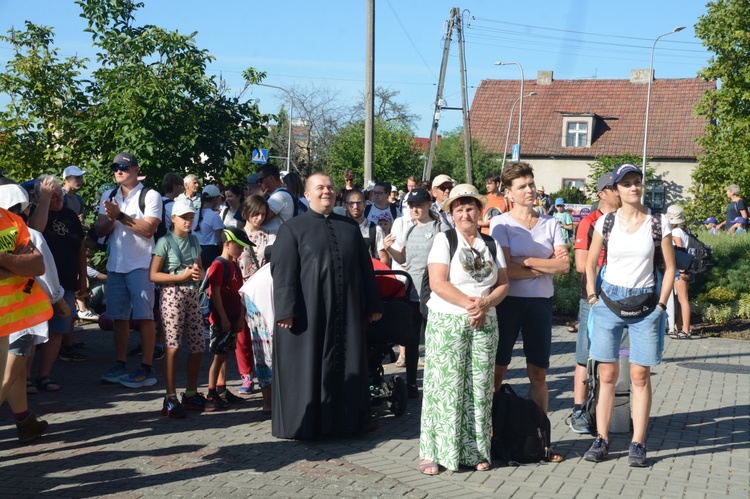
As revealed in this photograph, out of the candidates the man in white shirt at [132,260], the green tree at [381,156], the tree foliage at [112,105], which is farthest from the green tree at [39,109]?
the green tree at [381,156]

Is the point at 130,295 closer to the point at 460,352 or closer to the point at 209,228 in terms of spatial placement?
the point at 209,228

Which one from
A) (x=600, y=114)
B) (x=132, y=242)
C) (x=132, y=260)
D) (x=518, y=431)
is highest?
(x=600, y=114)

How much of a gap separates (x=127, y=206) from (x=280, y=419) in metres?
3.21

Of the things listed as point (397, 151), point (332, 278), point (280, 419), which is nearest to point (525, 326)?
point (332, 278)

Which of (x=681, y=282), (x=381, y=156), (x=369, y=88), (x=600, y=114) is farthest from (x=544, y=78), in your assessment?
(x=681, y=282)

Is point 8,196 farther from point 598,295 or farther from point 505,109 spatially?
point 505,109

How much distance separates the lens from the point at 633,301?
21.7ft

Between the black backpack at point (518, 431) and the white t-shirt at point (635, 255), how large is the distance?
1.11m

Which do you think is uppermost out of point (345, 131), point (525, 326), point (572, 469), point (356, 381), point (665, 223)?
point (345, 131)

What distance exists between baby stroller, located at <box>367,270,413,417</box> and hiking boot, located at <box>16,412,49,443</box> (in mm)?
2609

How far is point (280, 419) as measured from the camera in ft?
23.5

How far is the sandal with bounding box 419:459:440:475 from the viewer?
20.8ft

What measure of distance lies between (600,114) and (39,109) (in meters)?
49.2

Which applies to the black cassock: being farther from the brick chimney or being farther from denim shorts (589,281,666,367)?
the brick chimney
